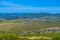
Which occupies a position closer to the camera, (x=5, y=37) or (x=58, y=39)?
(x=5, y=37)

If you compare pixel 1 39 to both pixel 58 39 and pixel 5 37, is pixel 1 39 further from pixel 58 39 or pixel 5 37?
pixel 58 39

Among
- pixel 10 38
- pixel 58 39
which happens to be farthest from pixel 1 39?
pixel 58 39

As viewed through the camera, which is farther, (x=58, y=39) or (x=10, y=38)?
(x=58, y=39)

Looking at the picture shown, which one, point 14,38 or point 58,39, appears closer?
point 14,38

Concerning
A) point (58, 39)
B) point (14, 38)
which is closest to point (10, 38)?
point (14, 38)

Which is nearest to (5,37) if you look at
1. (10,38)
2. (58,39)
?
(10,38)

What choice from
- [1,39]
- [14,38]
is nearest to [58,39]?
[14,38]

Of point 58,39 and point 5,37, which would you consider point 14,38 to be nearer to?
point 5,37

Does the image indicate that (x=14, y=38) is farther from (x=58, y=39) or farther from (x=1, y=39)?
(x=58, y=39)
